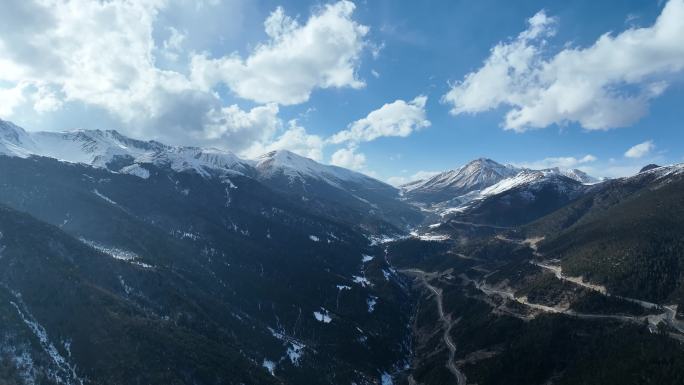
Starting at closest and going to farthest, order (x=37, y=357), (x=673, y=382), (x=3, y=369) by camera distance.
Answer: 1. (x=673, y=382)
2. (x=3, y=369)
3. (x=37, y=357)

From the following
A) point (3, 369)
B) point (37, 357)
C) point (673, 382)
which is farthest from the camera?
point (37, 357)

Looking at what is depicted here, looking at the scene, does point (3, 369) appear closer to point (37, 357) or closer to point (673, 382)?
point (37, 357)

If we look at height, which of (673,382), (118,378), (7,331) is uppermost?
(673,382)

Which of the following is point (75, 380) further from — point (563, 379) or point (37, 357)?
point (563, 379)

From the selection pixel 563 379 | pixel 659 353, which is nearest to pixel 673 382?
pixel 659 353

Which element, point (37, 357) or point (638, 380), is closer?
point (638, 380)

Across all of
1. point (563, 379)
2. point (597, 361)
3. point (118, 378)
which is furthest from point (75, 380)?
point (597, 361)

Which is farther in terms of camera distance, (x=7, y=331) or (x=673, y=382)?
(x=7, y=331)

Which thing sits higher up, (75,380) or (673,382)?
(673,382)

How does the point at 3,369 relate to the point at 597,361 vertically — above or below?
below
